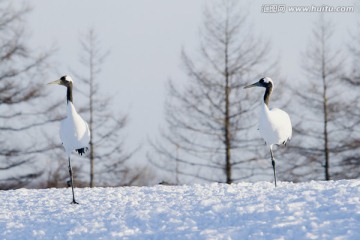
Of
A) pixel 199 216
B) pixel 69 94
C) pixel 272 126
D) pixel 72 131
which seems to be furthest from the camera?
pixel 272 126

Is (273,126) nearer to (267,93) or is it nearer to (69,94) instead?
(267,93)

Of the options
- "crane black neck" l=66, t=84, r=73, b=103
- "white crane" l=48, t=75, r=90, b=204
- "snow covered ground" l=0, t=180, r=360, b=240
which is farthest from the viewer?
"crane black neck" l=66, t=84, r=73, b=103

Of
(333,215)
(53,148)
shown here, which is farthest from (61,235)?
(53,148)

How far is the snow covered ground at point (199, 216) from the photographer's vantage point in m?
9.62

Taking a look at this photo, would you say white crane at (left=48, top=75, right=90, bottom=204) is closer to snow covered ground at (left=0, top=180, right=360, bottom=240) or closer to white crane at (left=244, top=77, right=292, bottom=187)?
snow covered ground at (left=0, top=180, right=360, bottom=240)

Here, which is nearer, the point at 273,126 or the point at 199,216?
the point at 199,216

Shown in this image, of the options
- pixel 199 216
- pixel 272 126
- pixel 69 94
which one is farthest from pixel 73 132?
pixel 199 216

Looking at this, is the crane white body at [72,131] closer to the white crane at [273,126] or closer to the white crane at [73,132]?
the white crane at [73,132]

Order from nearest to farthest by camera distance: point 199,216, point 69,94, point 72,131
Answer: point 199,216, point 72,131, point 69,94

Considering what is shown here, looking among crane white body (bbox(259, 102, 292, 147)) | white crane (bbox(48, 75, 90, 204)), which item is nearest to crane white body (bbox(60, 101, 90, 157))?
white crane (bbox(48, 75, 90, 204))

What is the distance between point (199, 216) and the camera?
35.3 feet

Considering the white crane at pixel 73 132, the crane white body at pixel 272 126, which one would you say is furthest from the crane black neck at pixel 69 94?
the crane white body at pixel 272 126

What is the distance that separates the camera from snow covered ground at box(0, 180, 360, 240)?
962cm

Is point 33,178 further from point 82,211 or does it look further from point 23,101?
point 82,211
